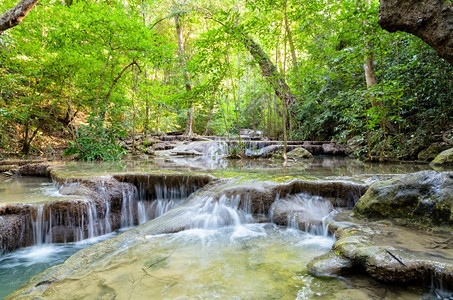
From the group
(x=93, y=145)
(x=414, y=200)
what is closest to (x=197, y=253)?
(x=414, y=200)

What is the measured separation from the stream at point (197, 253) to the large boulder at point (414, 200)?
0.62 meters

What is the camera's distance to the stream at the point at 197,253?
6.19 ft

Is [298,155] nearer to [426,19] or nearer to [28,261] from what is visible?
[426,19]

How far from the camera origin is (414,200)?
2.94m

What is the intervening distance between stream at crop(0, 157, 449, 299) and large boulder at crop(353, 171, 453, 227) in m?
0.62

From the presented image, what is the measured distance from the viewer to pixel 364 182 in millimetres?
4168

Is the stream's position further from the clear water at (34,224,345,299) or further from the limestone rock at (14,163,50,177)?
the limestone rock at (14,163,50,177)

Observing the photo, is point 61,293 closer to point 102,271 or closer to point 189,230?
point 102,271

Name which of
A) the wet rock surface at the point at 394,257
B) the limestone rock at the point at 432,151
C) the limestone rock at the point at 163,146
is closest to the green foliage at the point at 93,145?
the limestone rock at the point at 163,146

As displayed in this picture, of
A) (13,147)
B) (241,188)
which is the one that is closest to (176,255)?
(241,188)

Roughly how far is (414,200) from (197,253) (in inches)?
106

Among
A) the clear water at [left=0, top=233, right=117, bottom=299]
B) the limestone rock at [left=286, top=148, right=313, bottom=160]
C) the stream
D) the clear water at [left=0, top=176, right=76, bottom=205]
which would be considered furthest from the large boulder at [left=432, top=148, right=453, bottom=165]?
the clear water at [left=0, top=176, right=76, bottom=205]

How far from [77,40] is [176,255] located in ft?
24.8

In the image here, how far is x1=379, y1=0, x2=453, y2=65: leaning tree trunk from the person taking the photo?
3.77 meters
